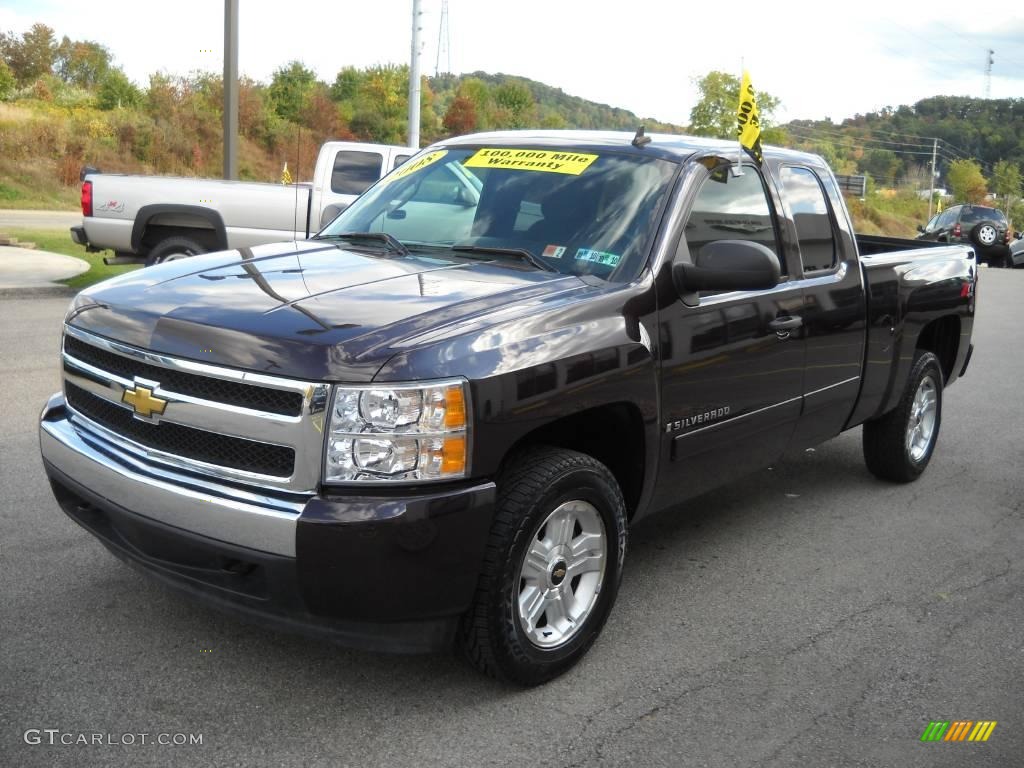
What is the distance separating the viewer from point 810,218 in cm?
539

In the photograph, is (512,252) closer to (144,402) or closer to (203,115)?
(144,402)

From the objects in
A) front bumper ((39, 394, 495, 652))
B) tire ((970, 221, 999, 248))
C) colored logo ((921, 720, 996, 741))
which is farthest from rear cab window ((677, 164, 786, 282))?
tire ((970, 221, 999, 248))

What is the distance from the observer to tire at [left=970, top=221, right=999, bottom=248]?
30125 millimetres

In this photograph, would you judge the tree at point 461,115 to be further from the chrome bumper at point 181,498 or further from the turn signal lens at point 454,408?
the turn signal lens at point 454,408

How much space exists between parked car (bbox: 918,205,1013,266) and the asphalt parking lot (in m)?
26.4

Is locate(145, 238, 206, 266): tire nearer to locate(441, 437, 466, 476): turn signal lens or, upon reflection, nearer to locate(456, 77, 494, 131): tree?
locate(441, 437, 466, 476): turn signal lens

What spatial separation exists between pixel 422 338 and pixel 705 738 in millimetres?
1505

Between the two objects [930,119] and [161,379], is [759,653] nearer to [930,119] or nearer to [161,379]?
[161,379]

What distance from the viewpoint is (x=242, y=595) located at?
3266 millimetres

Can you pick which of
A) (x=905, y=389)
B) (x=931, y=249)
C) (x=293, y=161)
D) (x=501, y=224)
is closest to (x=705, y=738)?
(x=501, y=224)

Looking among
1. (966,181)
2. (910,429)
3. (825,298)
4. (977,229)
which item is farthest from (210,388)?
(966,181)

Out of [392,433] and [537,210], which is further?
[537,210]

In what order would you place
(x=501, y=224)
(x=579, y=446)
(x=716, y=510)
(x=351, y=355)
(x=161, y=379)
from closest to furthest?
Result: (x=351, y=355), (x=161, y=379), (x=579, y=446), (x=501, y=224), (x=716, y=510)

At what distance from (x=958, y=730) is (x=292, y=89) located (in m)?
53.0
